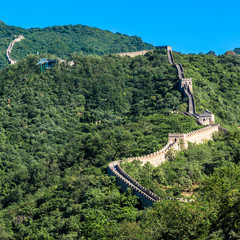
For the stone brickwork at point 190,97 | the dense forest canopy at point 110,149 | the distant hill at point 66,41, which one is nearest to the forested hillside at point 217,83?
the dense forest canopy at point 110,149

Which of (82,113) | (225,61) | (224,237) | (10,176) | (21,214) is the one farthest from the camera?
(225,61)

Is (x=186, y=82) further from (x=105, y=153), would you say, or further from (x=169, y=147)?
(x=169, y=147)

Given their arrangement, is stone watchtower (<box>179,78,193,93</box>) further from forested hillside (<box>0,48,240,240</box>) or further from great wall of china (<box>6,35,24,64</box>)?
great wall of china (<box>6,35,24,64</box>)

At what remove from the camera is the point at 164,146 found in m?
55.0

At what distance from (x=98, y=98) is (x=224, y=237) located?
61724mm

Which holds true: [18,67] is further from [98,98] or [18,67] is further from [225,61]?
[225,61]

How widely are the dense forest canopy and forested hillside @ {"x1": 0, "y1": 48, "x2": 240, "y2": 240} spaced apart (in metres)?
0.11

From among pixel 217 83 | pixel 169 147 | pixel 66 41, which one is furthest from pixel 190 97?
pixel 66 41

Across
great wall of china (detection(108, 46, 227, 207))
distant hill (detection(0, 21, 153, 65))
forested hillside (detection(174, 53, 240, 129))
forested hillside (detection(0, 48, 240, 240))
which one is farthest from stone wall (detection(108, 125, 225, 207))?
distant hill (detection(0, 21, 153, 65))

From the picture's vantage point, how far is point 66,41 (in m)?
170

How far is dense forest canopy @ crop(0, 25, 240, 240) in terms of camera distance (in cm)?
3606

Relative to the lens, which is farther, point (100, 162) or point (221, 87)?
point (221, 87)

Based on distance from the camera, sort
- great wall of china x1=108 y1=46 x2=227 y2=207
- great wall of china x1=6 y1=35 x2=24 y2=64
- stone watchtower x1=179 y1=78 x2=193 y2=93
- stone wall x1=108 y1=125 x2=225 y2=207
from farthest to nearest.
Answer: great wall of china x1=6 y1=35 x2=24 y2=64 → stone watchtower x1=179 y1=78 x2=193 y2=93 → great wall of china x1=108 y1=46 x2=227 y2=207 → stone wall x1=108 y1=125 x2=225 y2=207

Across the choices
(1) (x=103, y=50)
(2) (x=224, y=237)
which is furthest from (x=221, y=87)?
(1) (x=103, y=50)
